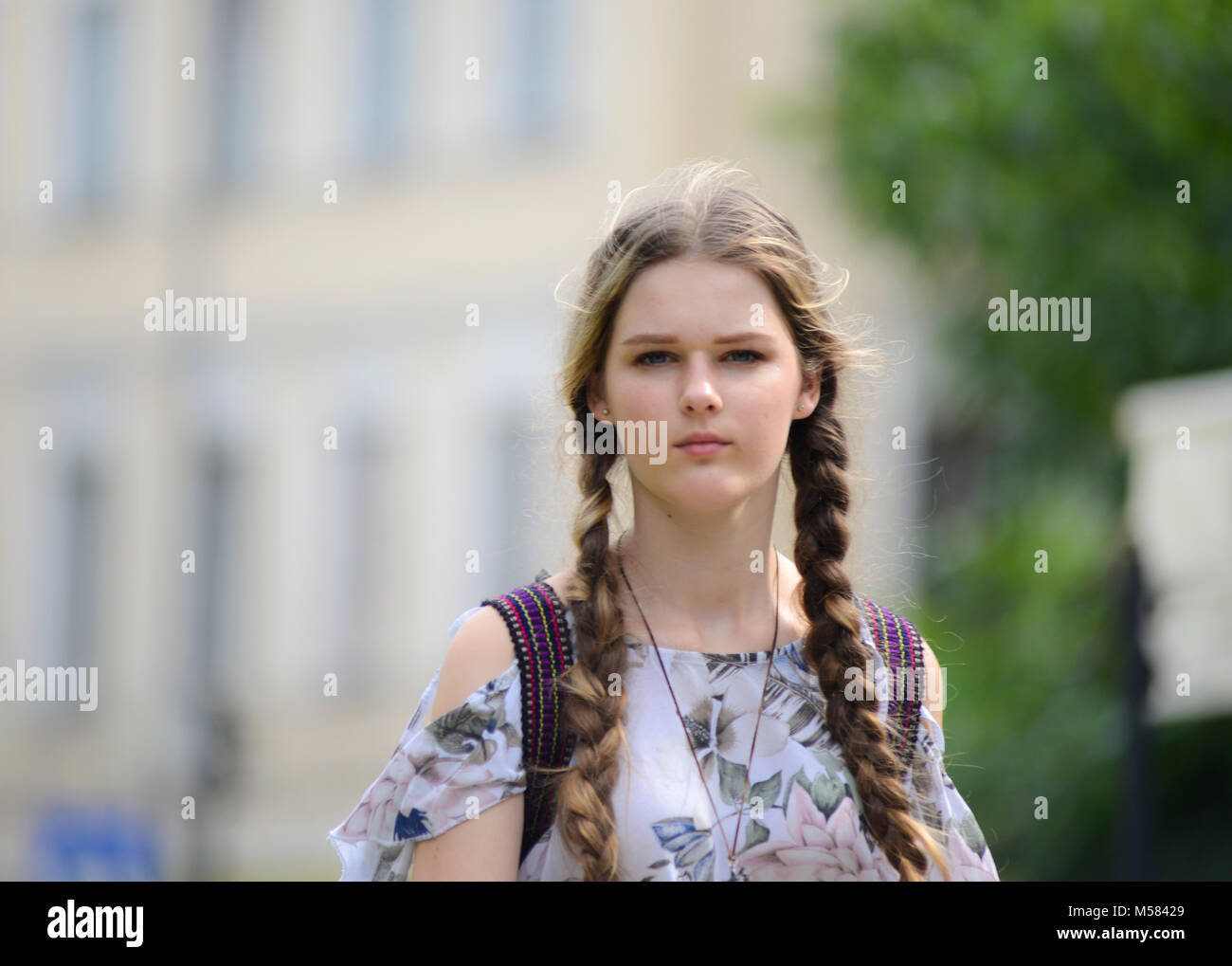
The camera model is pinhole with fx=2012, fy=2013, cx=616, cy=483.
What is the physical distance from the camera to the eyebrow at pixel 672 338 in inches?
105

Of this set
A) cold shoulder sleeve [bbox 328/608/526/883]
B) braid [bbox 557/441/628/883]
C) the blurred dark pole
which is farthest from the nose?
the blurred dark pole

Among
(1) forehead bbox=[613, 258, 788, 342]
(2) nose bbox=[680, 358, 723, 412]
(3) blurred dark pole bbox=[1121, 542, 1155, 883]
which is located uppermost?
(1) forehead bbox=[613, 258, 788, 342]

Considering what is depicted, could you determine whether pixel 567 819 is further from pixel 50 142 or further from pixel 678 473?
pixel 50 142

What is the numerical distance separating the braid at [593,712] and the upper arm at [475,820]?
0.08 meters

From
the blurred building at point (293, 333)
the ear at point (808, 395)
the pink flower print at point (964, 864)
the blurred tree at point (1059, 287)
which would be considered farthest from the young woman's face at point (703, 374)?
the blurred building at point (293, 333)

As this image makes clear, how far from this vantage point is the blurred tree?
8.88m

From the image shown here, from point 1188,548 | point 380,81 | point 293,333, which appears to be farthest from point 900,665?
point 293,333

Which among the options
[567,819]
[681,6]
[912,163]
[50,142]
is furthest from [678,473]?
[50,142]

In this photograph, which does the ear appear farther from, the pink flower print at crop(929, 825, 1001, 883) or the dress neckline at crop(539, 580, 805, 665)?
the pink flower print at crop(929, 825, 1001, 883)

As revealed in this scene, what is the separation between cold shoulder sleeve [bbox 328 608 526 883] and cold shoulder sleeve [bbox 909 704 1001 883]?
545 millimetres

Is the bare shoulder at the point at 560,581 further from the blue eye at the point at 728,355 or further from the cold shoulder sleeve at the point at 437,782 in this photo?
the blue eye at the point at 728,355

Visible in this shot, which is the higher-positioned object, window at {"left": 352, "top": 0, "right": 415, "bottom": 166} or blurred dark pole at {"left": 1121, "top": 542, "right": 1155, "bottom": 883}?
window at {"left": 352, "top": 0, "right": 415, "bottom": 166}

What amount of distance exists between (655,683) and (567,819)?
0.84ft

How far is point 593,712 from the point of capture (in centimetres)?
258
